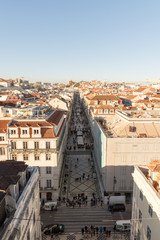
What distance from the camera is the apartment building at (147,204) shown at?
55.4ft

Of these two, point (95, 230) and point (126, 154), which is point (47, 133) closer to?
point (126, 154)

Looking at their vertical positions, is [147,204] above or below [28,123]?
below

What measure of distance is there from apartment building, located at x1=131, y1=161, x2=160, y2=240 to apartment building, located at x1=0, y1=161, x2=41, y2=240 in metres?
12.0

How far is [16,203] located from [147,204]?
13033 millimetres

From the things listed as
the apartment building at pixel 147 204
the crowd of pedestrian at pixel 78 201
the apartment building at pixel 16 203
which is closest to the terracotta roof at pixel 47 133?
the crowd of pedestrian at pixel 78 201

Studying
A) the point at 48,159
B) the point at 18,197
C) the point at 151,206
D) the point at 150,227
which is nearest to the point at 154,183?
the point at 151,206

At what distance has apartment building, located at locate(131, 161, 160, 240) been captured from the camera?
16875 millimetres

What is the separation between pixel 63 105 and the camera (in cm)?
8256

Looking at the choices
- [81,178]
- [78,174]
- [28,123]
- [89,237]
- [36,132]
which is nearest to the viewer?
[89,237]

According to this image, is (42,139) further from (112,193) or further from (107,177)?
(112,193)

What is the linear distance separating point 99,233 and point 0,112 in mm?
37374

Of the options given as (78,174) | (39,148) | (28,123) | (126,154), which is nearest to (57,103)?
(78,174)

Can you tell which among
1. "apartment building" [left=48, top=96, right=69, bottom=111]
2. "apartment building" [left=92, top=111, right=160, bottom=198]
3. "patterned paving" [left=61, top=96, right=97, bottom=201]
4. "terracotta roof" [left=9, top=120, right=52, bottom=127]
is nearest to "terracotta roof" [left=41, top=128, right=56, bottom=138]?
"terracotta roof" [left=9, top=120, right=52, bottom=127]

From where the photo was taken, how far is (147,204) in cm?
1884
